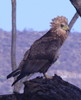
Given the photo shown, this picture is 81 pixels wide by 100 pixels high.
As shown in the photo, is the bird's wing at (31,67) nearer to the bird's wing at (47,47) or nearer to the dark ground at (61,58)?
the bird's wing at (47,47)

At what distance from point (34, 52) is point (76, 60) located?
3565cm

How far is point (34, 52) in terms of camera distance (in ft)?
28.6

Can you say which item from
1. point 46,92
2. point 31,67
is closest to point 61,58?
point 31,67

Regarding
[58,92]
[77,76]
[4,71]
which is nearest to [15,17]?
[58,92]

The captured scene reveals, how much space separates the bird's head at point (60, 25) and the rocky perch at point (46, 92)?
2.86 meters

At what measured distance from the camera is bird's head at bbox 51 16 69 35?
30.1 ft

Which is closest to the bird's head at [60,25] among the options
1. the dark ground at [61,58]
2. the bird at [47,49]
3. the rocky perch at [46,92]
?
the bird at [47,49]

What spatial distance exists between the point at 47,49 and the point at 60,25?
19.1 inches

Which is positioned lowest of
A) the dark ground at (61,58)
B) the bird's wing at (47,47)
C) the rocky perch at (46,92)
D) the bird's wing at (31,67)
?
the dark ground at (61,58)

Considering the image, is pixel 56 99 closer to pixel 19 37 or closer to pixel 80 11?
pixel 80 11

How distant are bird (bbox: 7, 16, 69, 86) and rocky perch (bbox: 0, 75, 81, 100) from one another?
2.34 metres

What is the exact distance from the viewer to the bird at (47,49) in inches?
344

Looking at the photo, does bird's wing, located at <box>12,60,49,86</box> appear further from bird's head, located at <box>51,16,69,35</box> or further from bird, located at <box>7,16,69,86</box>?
bird's head, located at <box>51,16,69,35</box>

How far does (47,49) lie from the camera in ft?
30.0
